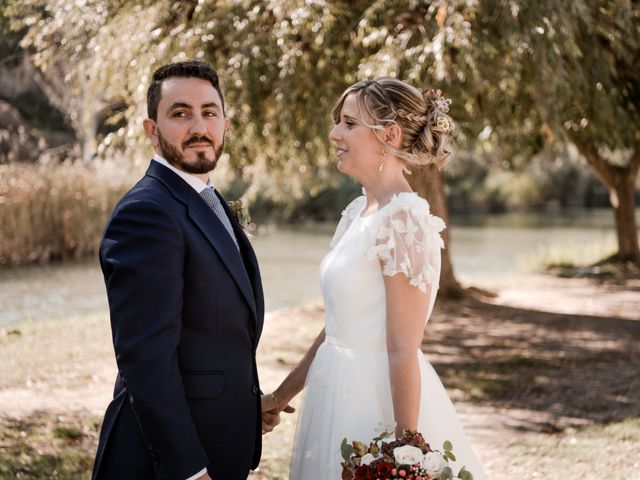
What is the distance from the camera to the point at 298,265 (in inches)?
689

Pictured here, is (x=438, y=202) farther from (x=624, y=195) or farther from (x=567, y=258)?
(x=567, y=258)

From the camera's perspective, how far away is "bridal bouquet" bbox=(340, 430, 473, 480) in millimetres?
2062

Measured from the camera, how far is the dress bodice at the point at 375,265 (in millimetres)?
2301

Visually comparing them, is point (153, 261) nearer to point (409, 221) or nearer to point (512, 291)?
point (409, 221)

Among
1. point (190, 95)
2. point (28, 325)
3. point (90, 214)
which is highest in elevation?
point (190, 95)

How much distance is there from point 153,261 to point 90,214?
14.5 meters

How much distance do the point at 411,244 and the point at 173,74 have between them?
0.90 metres

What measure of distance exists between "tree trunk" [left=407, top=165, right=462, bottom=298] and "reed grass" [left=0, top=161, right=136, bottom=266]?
249 inches

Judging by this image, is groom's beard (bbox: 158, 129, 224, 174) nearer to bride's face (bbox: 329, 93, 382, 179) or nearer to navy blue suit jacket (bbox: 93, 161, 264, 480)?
navy blue suit jacket (bbox: 93, 161, 264, 480)

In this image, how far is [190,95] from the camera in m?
2.23

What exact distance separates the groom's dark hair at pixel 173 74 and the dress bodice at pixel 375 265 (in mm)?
701

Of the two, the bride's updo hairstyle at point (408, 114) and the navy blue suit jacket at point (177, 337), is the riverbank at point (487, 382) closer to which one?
the navy blue suit jacket at point (177, 337)

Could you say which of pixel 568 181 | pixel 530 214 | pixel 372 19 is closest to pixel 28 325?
pixel 372 19

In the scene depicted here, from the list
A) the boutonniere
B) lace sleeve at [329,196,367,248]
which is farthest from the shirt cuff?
lace sleeve at [329,196,367,248]
